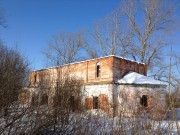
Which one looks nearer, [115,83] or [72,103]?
[72,103]

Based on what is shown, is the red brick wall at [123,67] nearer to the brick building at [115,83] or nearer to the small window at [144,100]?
the brick building at [115,83]

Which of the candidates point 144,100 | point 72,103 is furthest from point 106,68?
point 72,103

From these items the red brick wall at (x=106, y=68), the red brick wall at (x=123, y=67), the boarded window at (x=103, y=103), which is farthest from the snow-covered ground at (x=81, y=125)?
the red brick wall at (x=123, y=67)

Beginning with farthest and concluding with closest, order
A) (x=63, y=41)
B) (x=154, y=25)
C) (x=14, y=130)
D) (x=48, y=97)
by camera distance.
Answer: (x=63, y=41) < (x=154, y=25) < (x=48, y=97) < (x=14, y=130)

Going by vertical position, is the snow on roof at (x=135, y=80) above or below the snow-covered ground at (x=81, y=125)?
above

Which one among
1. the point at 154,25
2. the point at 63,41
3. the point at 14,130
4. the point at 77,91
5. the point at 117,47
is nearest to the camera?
the point at 14,130

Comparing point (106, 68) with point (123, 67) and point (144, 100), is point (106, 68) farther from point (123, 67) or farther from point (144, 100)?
point (144, 100)

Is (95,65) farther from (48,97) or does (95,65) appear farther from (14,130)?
(14,130)

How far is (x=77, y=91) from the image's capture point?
7.51 metres

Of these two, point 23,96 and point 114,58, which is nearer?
point 23,96

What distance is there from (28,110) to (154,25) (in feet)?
80.5

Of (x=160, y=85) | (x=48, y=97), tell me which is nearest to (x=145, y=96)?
(x=160, y=85)

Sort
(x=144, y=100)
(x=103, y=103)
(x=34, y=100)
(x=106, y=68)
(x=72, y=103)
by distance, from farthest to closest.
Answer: (x=106, y=68) → (x=144, y=100) → (x=103, y=103) → (x=72, y=103) → (x=34, y=100)

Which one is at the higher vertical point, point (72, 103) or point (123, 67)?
point (123, 67)
